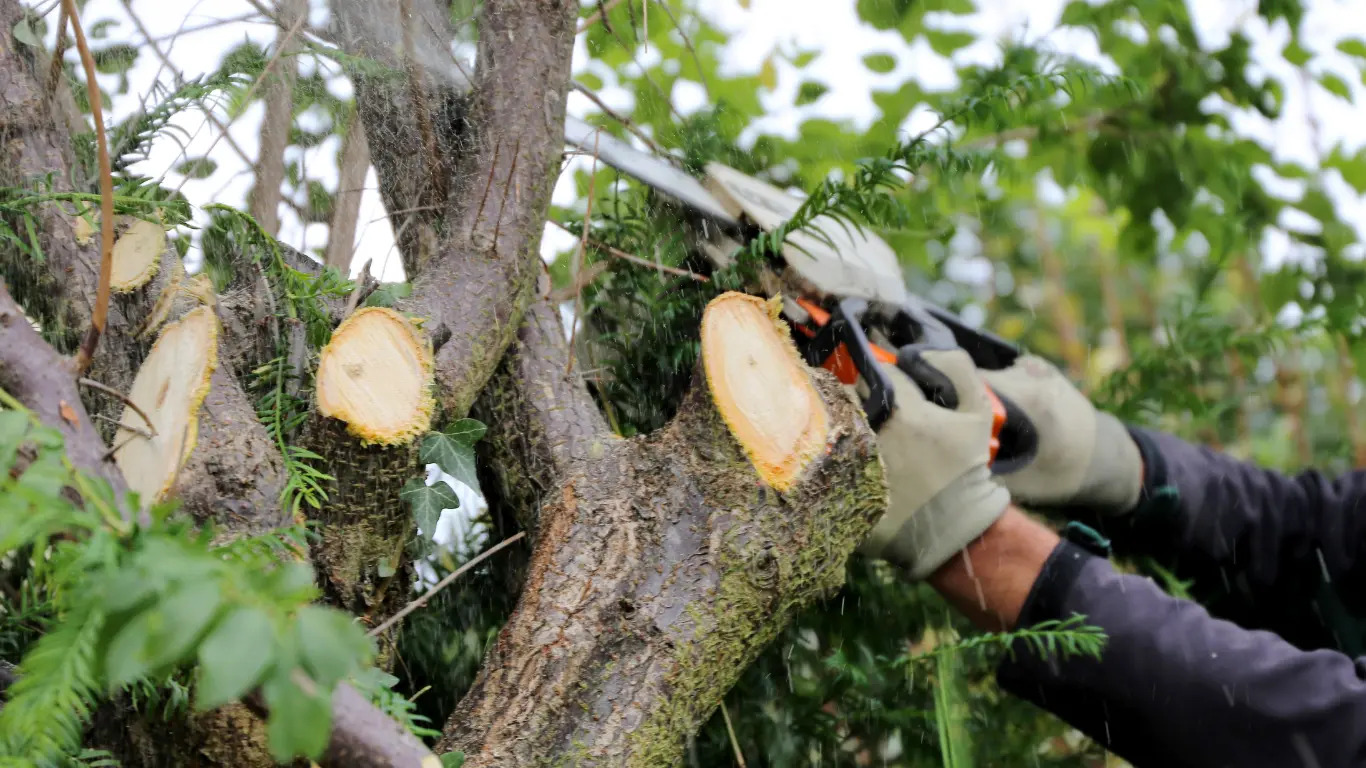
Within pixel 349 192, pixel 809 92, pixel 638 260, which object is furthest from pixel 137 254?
pixel 809 92

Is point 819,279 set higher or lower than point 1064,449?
higher

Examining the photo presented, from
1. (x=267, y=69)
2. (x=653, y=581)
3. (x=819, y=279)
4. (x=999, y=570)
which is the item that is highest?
(x=267, y=69)

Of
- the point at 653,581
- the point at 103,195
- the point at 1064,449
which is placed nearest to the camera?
the point at 103,195

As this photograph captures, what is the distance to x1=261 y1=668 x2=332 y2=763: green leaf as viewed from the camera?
411 mm

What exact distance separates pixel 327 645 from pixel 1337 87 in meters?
2.49

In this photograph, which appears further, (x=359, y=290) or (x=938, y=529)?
(x=938, y=529)

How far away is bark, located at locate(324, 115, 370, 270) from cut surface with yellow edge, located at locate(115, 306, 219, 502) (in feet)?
1.10

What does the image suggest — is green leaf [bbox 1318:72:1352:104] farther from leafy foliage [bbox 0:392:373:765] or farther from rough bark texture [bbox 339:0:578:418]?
leafy foliage [bbox 0:392:373:765]

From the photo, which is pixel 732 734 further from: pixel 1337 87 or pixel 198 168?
pixel 1337 87

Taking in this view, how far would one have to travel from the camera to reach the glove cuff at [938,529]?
1421 millimetres

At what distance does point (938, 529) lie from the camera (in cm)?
142

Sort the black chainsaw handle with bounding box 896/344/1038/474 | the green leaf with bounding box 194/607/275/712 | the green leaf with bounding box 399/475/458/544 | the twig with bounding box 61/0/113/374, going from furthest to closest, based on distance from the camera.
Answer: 1. the black chainsaw handle with bounding box 896/344/1038/474
2. the green leaf with bounding box 399/475/458/544
3. the twig with bounding box 61/0/113/374
4. the green leaf with bounding box 194/607/275/712

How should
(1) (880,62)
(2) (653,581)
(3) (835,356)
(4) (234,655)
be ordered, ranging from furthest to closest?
(1) (880,62)
(3) (835,356)
(2) (653,581)
(4) (234,655)

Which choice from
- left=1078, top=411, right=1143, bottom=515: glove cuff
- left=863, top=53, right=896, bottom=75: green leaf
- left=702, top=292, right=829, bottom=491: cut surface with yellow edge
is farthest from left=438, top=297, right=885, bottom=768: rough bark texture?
left=863, top=53, right=896, bottom=75: green leaf
